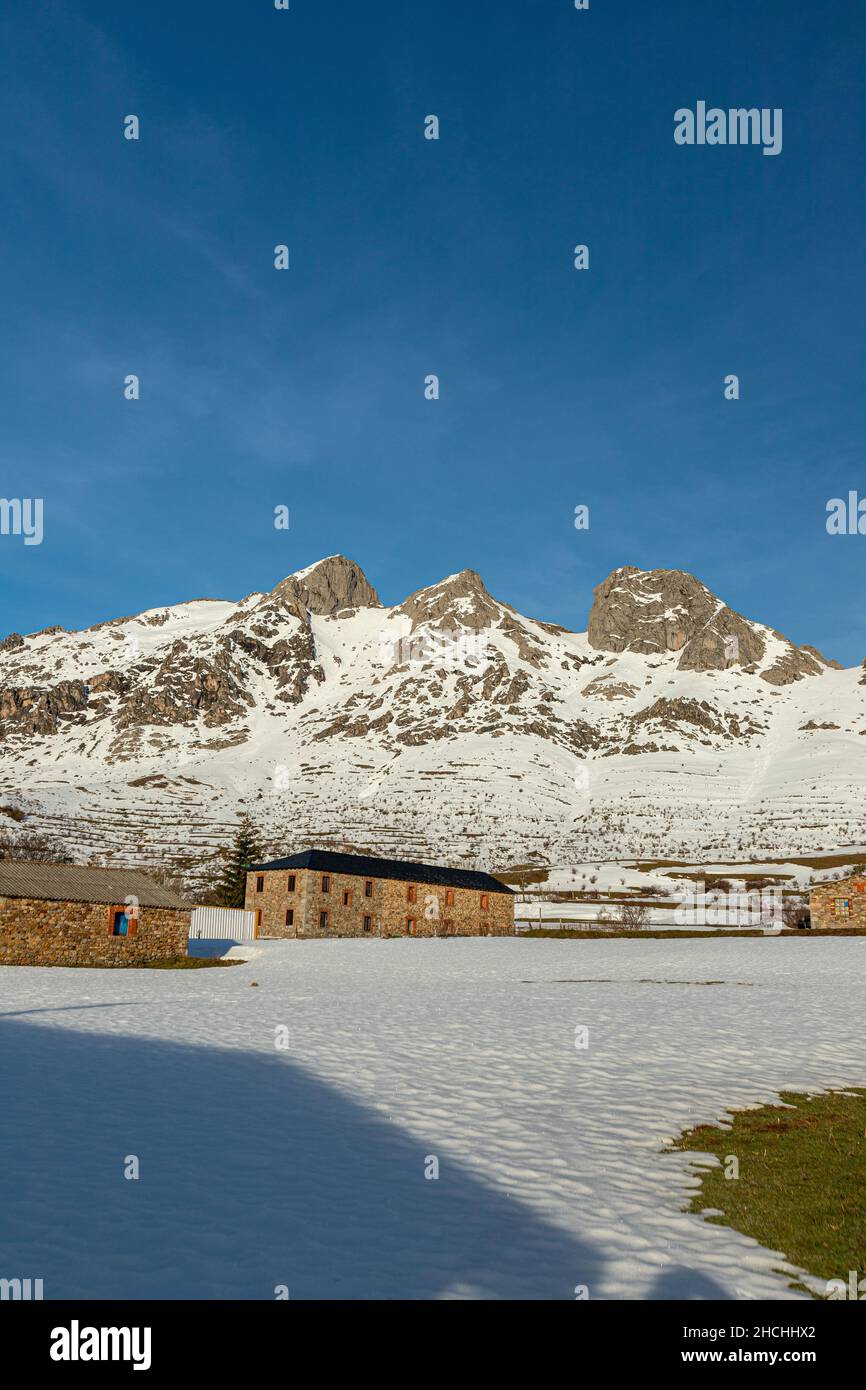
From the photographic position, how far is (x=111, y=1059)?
561 inches

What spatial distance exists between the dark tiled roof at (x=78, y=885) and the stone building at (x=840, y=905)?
147ft

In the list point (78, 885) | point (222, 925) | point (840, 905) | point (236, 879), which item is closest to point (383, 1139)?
point (78, 885)

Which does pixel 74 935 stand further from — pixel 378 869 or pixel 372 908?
pixel 378 869

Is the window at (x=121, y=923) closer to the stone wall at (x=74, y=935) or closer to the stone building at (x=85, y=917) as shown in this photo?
the stone building at (x=85, y=917)

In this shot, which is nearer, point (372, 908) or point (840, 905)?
point (840, 905)

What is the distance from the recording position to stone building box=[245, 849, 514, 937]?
5841 cm

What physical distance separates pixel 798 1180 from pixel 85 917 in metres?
33.2

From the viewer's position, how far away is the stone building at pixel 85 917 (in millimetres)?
34125

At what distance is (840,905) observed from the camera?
59.7m

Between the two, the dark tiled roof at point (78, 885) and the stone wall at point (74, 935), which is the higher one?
the dark tiled roof at point (78, 885)

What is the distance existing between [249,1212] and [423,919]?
191ft
